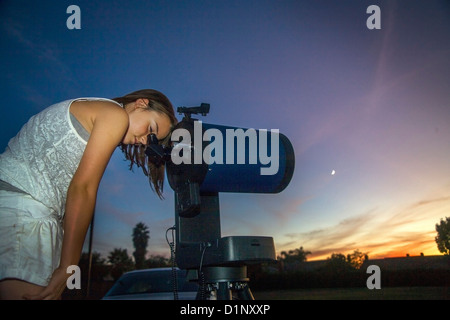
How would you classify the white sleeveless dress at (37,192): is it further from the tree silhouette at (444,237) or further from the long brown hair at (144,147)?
the tree silhouette at (444,237)

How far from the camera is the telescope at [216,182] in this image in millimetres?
1614

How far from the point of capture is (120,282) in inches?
163

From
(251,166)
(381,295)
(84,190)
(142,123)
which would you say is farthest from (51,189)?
(381,295)

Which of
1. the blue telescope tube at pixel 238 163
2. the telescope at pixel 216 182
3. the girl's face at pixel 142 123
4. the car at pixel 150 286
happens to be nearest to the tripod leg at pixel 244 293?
the telescope at pixel 216 182

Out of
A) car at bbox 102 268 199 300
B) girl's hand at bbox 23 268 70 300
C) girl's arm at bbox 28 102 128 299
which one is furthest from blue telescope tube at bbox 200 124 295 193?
car at bbox 102 268 199 300

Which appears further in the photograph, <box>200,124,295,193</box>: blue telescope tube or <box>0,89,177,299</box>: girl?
<box>200,124,295,193</box>: blue telescope tube

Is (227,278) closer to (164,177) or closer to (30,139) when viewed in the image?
(164,177)

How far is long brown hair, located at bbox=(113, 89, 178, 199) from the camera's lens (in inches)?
64.4

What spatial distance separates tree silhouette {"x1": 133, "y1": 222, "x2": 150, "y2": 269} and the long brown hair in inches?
1581

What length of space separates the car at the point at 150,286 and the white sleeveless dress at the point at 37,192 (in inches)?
105

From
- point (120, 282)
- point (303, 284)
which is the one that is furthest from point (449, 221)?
point (120, 282)

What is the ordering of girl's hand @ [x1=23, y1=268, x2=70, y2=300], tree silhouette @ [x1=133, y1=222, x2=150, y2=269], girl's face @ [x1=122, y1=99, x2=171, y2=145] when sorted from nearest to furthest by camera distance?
girl's hand @ [x1=23, y1=268, x2=70, y2=300]
girl's face @ [x1=122, y1=99, x2=171, y2=145]
tree silhouette @ [x1=133, y1=222, x2=150, y2=269]

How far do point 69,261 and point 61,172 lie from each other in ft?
1.21

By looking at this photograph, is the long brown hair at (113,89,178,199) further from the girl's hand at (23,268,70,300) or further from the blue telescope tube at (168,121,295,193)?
the girl's hand at (23,268,70,300)
